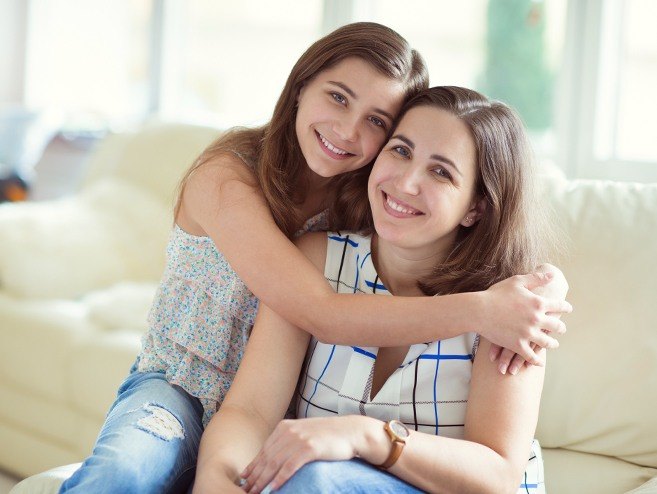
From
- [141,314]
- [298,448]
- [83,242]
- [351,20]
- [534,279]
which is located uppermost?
[351,20]

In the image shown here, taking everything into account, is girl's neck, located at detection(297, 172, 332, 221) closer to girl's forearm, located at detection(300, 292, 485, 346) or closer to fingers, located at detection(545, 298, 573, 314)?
girl's forearm, located at detection(300, 292, 485, 346)

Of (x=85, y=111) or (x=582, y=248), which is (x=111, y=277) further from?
(x=85, y=111)

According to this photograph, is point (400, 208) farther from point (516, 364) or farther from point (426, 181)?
point (516, 364)

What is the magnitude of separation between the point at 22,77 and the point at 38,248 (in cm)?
282

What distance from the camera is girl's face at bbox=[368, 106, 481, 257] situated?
147cm

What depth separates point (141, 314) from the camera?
2535 mm

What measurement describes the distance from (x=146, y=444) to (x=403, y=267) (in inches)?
22.1

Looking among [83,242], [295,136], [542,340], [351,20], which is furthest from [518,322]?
[351,20]

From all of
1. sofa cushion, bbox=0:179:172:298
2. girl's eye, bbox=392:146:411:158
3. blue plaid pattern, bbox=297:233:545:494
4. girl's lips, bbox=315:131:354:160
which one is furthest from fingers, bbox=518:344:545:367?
sofa cushion, bbox=0:179:172:298

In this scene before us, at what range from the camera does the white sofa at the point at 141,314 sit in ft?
5.41

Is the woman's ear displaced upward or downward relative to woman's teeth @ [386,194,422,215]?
upward

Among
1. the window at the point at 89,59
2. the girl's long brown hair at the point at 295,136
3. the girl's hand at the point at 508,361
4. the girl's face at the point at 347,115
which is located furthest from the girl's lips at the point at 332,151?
the window at the point at 89,59

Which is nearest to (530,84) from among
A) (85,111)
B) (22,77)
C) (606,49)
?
(606,49)

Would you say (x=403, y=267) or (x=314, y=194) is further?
(x=314, y=194)
